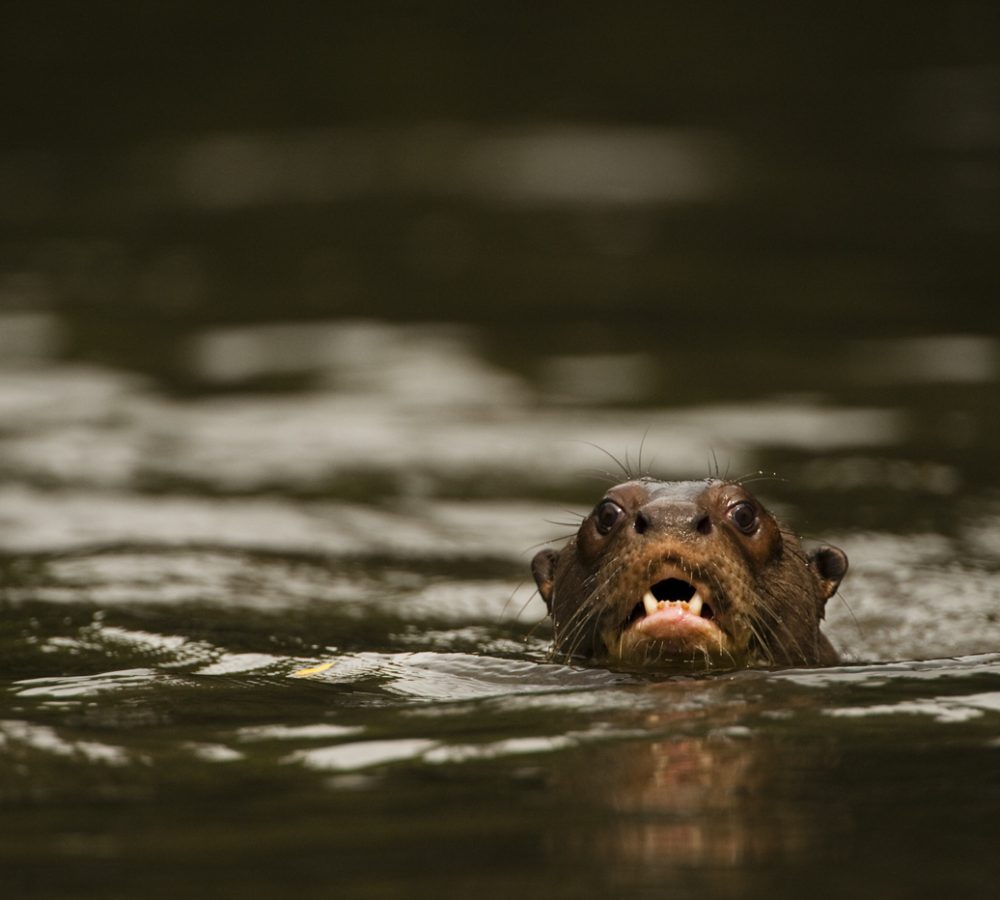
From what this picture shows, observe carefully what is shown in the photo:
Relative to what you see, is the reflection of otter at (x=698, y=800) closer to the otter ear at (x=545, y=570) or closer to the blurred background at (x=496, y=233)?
the otter ear at (x=545, y=570)

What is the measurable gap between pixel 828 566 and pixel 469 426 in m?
5.70

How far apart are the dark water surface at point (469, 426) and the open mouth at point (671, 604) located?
21cm

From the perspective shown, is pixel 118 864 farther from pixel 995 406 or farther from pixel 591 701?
pixel 995 406

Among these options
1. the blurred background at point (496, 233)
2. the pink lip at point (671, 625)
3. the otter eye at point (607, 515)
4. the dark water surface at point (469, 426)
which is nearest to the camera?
the dark water surface at point (469, 426)

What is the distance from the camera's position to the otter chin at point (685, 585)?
6219 mm

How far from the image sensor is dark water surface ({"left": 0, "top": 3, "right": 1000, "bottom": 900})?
4625 millimetres

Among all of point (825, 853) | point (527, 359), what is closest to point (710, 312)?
point (527, 359)

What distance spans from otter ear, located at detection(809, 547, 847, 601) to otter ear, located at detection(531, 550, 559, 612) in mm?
1008

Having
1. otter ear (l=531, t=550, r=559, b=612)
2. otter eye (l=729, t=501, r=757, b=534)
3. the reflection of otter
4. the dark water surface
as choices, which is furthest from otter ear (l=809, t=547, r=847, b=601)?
the reflection of otter

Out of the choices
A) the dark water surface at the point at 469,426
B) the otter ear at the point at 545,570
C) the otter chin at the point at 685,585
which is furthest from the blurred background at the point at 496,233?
the otter chin at the point at 685,585

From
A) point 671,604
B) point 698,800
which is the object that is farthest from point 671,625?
point 698,800

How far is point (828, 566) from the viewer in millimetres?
7426

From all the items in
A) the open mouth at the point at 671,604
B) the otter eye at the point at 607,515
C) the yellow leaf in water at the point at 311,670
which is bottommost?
the yellow leaf in water at the point at 311,670

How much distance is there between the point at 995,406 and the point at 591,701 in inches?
309
